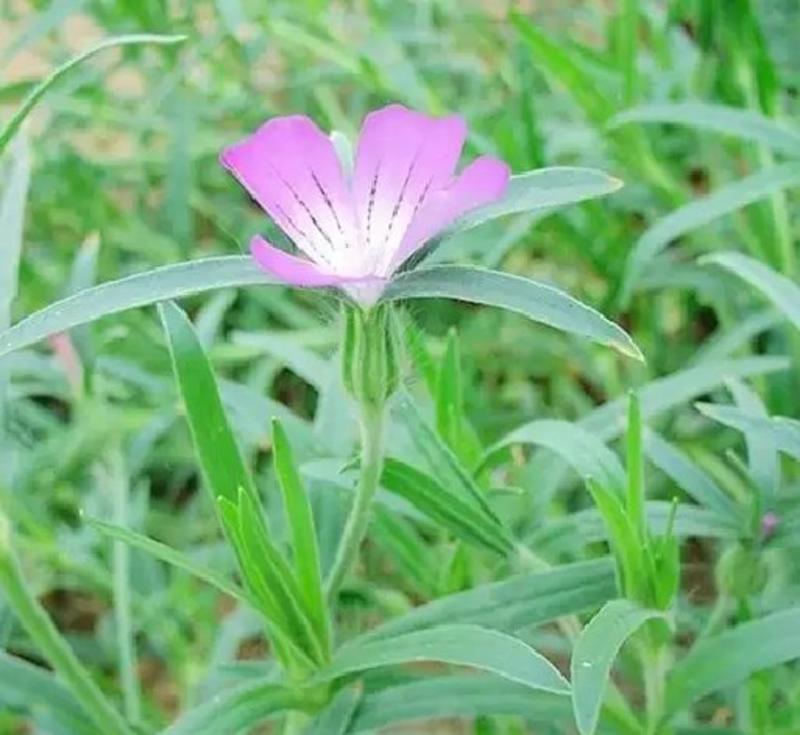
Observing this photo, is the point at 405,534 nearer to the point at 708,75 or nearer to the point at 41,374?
the point at 41,374

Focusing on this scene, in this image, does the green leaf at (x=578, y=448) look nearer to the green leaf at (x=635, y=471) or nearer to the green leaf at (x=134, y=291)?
the green leaf at (x=635, y=471)

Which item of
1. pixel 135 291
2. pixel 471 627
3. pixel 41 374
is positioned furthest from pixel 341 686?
pixel 41 374

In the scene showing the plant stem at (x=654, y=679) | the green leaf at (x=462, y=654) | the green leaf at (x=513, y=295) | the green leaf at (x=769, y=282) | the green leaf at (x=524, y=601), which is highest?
the green leaf at (x=513, y=295)

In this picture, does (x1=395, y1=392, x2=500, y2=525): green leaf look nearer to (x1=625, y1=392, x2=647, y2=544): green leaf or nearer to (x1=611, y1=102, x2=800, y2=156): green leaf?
(x1=625, y1=392, x2=647, y2=544): green leaf

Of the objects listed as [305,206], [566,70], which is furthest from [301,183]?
[566,70]

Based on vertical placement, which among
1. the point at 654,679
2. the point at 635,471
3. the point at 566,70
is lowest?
the point at 654,679

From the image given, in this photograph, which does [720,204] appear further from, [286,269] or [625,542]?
[286,269]

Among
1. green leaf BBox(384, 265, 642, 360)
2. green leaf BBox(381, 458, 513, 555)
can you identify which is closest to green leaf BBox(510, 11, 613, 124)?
green leaf BBox(381, 458, 513, 555)

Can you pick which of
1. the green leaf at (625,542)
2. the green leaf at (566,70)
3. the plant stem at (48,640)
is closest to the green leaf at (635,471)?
the green leaf at (625,542)
